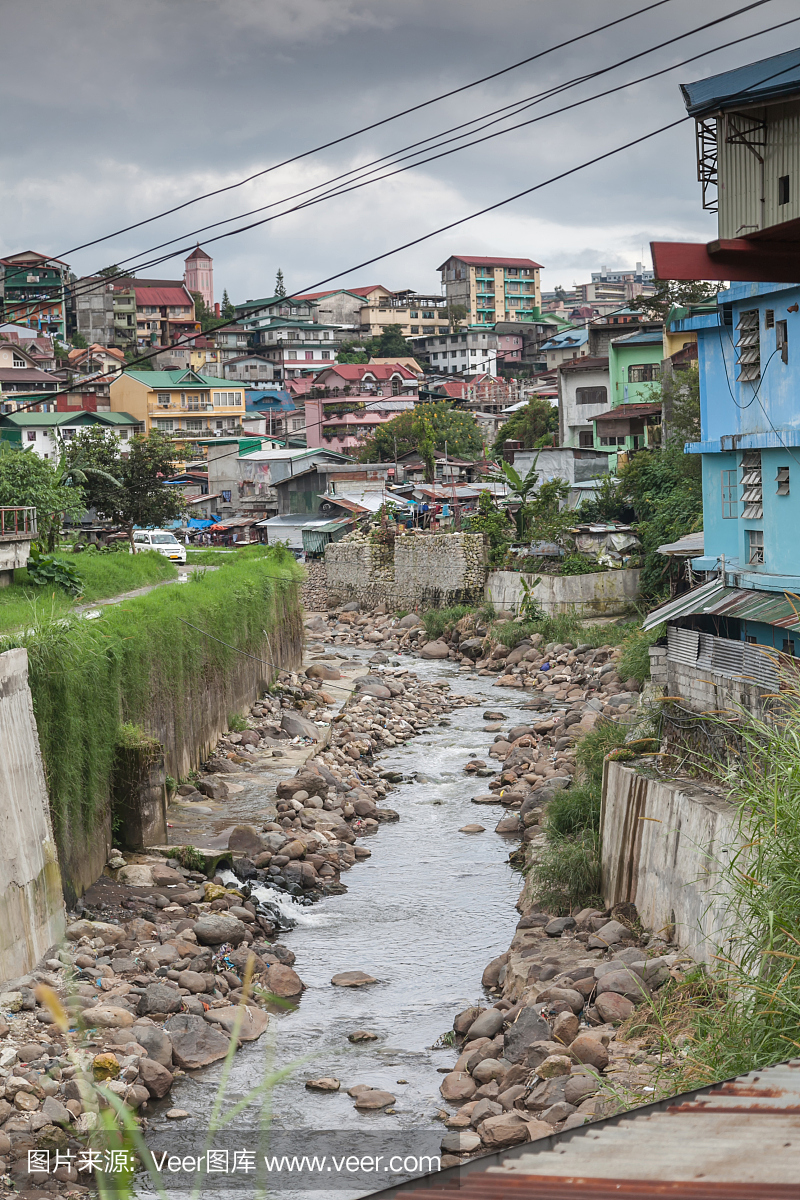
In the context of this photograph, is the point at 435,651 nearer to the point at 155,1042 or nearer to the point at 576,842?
the point at 576,842

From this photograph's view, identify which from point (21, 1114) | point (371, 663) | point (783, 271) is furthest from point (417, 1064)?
point (371, 663)

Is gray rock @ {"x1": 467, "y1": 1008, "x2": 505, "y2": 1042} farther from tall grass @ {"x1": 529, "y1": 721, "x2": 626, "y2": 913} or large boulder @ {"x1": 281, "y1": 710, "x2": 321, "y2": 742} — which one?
large boulder @ {"x1": 281, "y1": 710, "x2": 321, "y2": 742}

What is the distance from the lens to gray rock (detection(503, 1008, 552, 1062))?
8664 millimetres

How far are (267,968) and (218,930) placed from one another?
2.31ft

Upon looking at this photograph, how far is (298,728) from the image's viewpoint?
889 inches

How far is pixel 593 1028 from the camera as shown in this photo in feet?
28.3

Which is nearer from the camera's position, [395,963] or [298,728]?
[395,963]

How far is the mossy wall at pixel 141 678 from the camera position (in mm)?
11719

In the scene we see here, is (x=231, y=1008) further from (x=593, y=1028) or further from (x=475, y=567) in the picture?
(x=475, y=567)

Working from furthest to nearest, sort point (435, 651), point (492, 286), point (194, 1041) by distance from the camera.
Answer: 1. point (492, 286)
2. point (435, 651)
3. point (194, 1041)

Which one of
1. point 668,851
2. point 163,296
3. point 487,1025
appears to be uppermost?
point 163,296

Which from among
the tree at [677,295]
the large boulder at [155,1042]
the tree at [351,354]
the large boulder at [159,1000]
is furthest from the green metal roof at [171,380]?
the large boulder at [155,1042]

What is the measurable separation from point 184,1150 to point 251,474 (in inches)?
1862

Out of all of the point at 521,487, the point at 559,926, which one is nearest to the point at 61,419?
the point at 521,487
